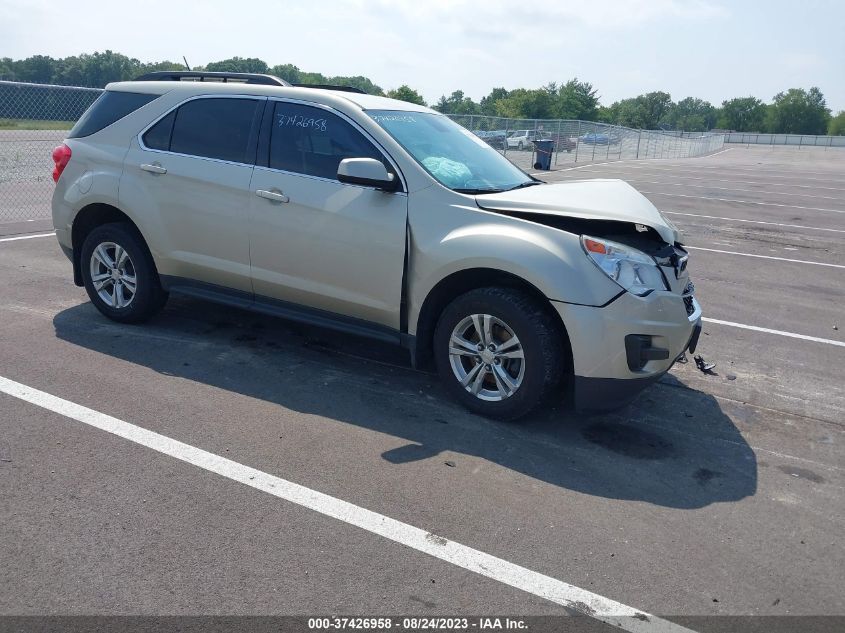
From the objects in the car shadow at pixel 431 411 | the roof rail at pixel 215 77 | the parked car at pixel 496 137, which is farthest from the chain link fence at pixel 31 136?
the parked car at pixel 496 137

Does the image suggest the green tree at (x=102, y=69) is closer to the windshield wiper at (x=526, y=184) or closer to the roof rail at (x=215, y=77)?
the roof rail at (x=215, y=77)

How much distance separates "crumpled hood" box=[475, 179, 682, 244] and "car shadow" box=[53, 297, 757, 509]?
1.20 m

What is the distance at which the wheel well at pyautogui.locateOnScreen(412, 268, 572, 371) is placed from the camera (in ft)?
14.9

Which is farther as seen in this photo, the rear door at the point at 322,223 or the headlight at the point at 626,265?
the rear door at the point at 322,223

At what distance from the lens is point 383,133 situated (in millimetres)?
5031

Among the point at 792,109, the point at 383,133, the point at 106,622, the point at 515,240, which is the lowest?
the point at 106,622

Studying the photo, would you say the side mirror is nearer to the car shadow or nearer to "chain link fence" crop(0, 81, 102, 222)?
the car shadow

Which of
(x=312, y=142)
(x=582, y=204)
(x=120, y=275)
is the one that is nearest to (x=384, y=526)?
(x=582, y=204)

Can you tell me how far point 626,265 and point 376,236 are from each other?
1.57m

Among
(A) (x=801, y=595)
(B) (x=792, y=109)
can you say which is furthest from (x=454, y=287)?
(B) (x=792, y=109)

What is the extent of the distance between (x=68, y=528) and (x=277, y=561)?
37.9 inches

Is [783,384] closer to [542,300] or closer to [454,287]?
[542,300]

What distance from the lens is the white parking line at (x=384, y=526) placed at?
2.99 metres

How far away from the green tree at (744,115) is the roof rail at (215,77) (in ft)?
515
